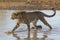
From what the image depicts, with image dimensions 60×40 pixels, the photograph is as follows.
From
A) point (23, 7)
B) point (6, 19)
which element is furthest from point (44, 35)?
point (6, 19)

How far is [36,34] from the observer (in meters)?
1.48

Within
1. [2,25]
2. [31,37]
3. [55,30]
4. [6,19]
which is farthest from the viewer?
[6,19]

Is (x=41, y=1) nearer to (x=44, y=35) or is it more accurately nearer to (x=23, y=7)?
(x=23, y=7)

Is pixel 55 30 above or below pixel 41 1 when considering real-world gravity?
below

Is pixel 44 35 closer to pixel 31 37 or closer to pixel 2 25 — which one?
pixel 31 37

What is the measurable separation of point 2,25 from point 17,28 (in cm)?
15

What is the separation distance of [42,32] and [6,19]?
1.46 feet

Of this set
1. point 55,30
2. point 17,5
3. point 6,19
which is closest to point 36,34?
point 55,30

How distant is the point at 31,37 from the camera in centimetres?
145

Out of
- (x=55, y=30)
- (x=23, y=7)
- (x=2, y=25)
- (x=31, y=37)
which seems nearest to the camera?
(x=23, y=7)

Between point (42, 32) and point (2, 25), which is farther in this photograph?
point (2, 25)

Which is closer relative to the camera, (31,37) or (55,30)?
(31,37)

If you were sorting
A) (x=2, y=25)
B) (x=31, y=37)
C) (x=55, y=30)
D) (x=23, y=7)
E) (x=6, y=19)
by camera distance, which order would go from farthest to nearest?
(x=6, y=19)
(x=2, y=25)
(x=55, y=30)
(x=31, y=37)
(x=23, y=7)

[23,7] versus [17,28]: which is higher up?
[23,7]
